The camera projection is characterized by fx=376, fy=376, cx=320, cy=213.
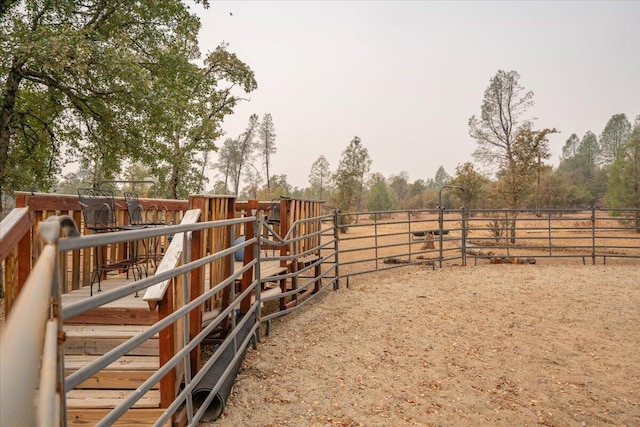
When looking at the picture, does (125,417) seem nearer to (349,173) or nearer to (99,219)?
(99,219)

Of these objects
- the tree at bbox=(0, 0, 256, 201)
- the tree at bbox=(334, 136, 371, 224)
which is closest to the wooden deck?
the tree at bbox=(0, 0, 256, 201)

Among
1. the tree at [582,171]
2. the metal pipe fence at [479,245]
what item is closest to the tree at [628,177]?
the metal pipe fence at [479,245]

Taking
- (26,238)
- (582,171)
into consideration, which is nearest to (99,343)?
(26,238)

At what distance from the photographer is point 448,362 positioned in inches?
164

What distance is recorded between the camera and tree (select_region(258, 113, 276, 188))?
49.9 metres

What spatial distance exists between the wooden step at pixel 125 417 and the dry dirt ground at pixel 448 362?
0.61 meters

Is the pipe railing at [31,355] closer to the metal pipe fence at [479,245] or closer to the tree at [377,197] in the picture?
the metal pipe fence at [479,245]

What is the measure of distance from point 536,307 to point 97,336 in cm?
630

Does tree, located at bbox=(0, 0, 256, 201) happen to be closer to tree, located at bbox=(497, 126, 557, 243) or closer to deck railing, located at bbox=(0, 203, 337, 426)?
deck railing, located at bbox=(0, 203, 337, 426)

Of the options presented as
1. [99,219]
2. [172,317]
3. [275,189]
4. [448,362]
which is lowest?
[448,362]

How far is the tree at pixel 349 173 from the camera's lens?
34031mm

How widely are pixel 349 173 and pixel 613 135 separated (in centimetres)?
4257

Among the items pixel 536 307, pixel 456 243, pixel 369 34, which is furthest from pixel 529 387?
pixel 369 34

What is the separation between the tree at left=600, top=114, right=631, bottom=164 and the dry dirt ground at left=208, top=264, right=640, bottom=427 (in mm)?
57983
